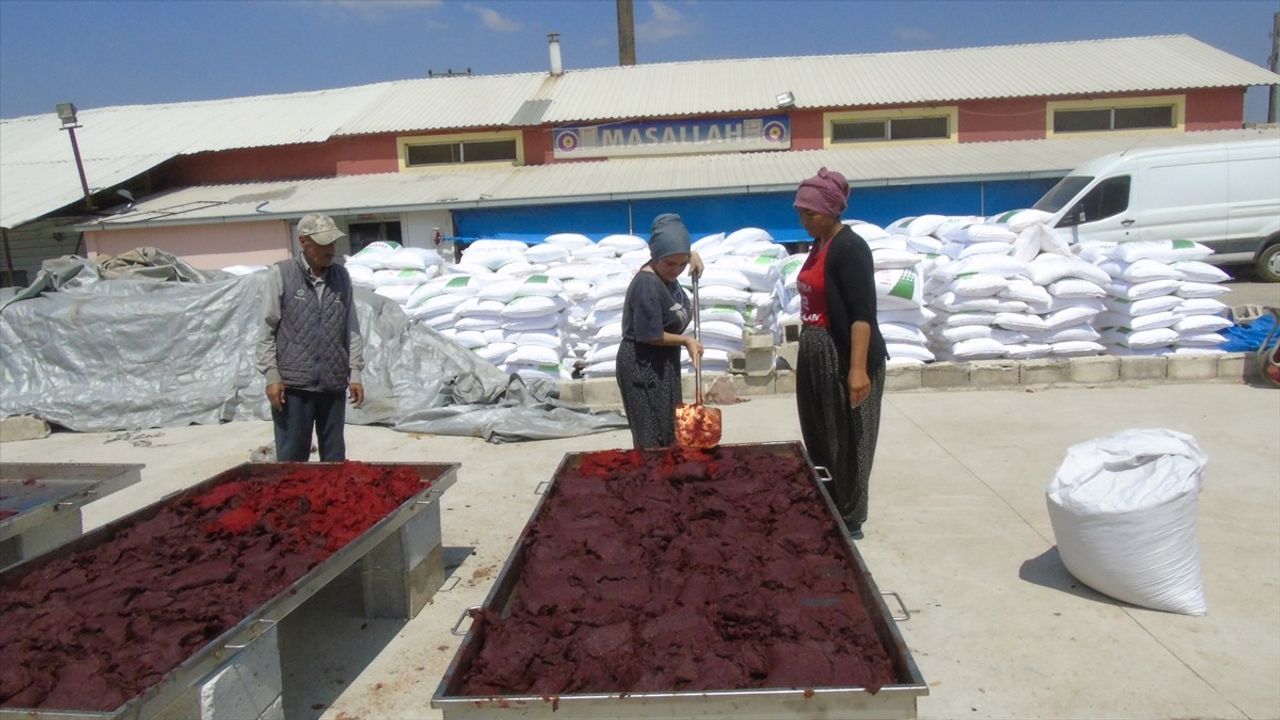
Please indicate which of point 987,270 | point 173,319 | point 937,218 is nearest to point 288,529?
point 173,319

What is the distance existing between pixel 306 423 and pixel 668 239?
2.07 metres

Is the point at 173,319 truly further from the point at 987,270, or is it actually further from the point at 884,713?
the point at 884,713

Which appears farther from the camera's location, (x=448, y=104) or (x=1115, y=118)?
(x=448, y=104)

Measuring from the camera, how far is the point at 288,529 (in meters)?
3.44

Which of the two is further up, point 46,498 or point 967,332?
point 967,332

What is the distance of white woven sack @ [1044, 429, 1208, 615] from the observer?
11.1ft

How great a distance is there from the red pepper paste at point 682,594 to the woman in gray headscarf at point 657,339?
637 mm

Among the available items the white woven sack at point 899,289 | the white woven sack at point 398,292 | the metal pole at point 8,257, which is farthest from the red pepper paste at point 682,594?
the metal pole at point 8,257

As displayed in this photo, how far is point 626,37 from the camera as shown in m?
24.3

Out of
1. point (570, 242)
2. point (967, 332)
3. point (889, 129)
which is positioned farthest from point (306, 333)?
point (889, 129)

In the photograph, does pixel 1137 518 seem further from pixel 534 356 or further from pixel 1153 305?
pixel 534 356

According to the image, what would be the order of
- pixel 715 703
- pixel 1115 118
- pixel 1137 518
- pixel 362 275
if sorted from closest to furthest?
pixel 715 703 → pixel 1137 518 → pixel 362 275 → pixel 1115 118

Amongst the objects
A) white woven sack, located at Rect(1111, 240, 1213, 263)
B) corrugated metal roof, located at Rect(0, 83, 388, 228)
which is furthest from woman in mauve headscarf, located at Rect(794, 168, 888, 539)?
corrugated metal roof, located at Rect(0, 83, 388, 228)

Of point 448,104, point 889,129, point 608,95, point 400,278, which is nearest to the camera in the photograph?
point 400,278
